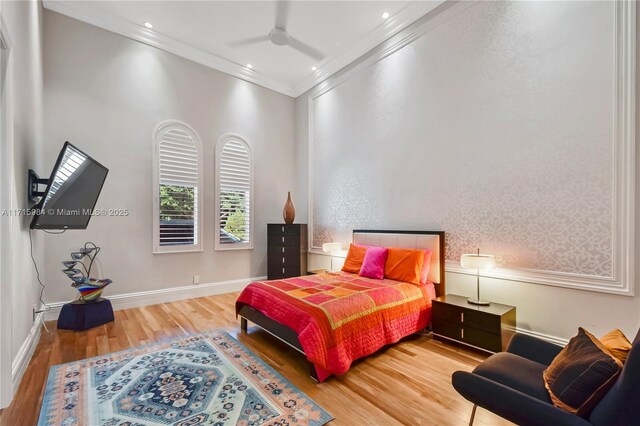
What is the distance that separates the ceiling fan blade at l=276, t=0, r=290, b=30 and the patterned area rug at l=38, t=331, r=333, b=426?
4.13 metres

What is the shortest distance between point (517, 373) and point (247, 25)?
Answer: 16.0ft

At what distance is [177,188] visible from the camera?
4.50 meters

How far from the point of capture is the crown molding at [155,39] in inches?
145

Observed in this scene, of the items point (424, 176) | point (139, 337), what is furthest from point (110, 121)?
point (424, 176)

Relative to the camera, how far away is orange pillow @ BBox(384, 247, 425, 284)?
10.7 feet

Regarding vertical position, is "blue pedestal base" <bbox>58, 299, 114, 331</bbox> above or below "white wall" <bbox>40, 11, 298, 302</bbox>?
below

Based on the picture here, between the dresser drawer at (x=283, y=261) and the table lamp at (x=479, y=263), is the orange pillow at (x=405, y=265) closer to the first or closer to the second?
the table lamp at (x=479, y=263)

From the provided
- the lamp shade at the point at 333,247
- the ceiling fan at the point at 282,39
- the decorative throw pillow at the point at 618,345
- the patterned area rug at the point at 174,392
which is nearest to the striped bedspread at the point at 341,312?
the patterned area rug at the point at 174,392

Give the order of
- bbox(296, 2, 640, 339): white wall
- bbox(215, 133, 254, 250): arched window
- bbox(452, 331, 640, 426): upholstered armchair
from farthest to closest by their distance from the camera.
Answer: bbox(215, 133, 254, 250): arched window < bbox(296, 2, 640, 339): white wall < bbox(452, 331, 640, 426): upholstered armchair

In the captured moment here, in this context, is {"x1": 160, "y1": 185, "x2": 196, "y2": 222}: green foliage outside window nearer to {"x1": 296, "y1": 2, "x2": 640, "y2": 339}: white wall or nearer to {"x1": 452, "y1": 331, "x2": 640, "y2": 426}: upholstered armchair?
{"x1": 296, "y1": 2, "x2": 640, "y2": 339}: white wall

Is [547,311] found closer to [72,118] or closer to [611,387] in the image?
[611,387]

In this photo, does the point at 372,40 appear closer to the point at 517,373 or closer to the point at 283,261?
the point at 283,261

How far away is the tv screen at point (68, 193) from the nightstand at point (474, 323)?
3.83 meters

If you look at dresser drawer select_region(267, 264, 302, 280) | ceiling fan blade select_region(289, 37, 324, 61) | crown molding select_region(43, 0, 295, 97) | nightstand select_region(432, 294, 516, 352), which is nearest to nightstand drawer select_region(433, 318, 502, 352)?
nightstand select_region(432, 294, 516, 352)
